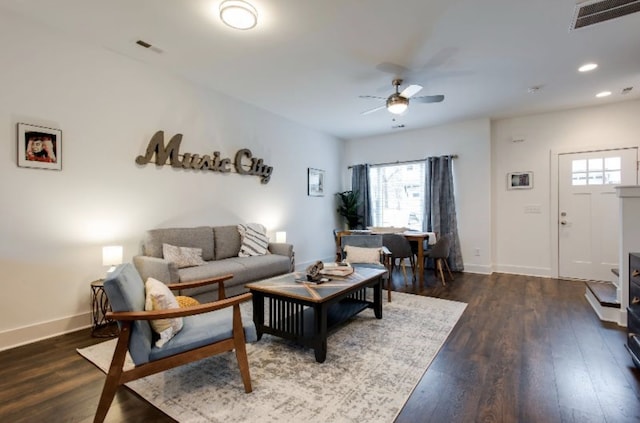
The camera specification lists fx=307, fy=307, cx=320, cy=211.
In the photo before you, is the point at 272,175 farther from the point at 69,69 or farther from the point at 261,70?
the point at 69,69

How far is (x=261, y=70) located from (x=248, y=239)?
2.22 metres

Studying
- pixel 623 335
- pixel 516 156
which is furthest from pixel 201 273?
pixel 516 156

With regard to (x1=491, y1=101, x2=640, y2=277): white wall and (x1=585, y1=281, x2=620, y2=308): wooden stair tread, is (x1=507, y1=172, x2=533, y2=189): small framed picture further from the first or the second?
(x1=585, y1=281, x2=620, y2=308): wooden stair tread

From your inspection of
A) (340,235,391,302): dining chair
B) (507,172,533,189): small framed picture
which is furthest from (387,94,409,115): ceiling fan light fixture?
(507,172,533,189): small framed picture

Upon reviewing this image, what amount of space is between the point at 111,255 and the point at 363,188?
5.05m

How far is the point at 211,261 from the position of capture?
3.95 m

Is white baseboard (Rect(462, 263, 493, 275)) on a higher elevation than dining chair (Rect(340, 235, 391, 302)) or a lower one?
lower

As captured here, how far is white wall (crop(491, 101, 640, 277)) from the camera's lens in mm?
4840

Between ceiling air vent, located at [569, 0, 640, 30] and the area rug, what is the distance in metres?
2.99

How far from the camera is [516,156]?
5.54m

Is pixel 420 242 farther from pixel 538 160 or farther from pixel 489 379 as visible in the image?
pixel 489 379

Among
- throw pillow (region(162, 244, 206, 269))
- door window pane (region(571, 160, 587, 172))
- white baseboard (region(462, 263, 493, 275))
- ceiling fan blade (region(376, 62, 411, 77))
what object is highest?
ceiling fan blade (region(376, 62, 411, 77))

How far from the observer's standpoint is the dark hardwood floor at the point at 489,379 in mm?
1786

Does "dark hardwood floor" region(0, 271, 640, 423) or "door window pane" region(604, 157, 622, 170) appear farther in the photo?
"door window pane" region(604, 157, 622, 170)
